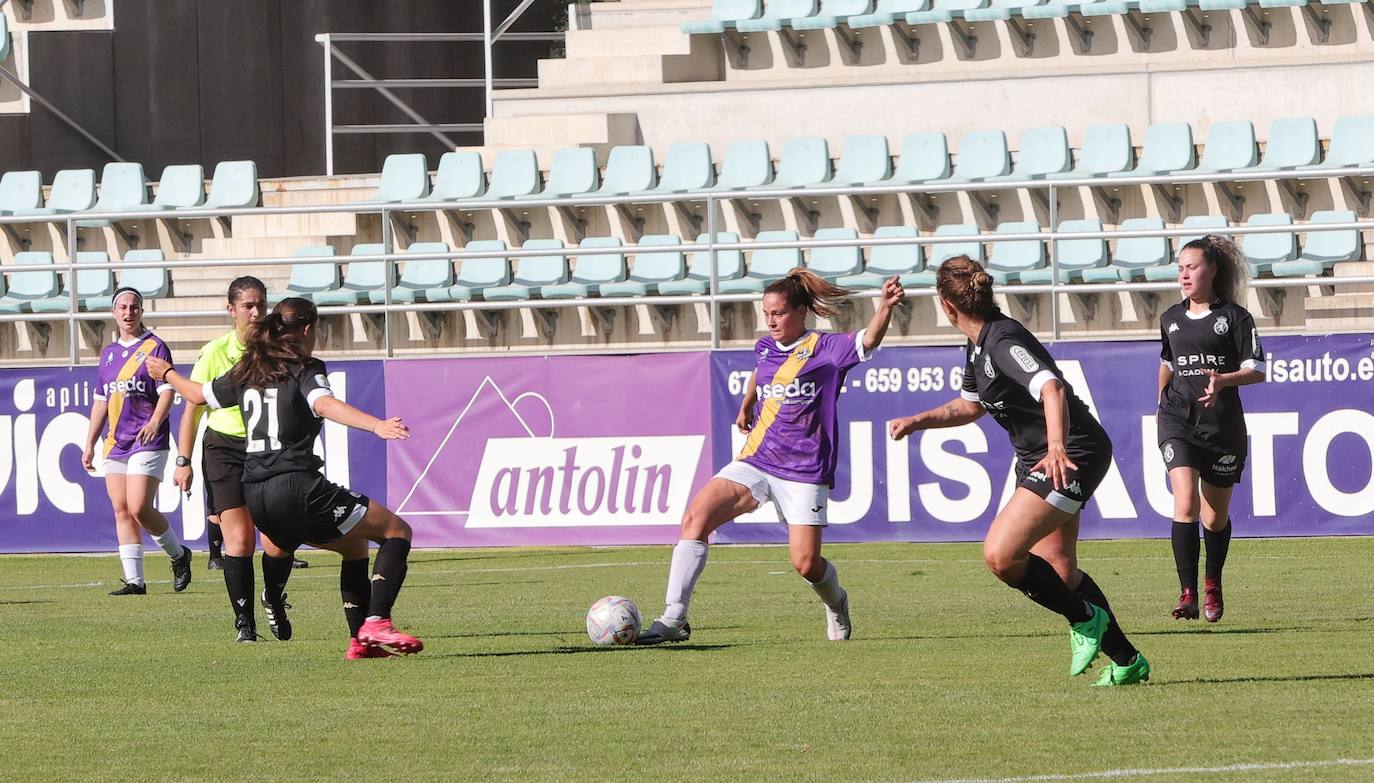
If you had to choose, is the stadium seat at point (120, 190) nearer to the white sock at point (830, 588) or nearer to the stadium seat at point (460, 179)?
the stadium seat at point (460, 179)

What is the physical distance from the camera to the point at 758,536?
17922 millimetres

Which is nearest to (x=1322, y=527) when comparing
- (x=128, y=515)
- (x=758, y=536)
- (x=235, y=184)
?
(x=758, y=536)

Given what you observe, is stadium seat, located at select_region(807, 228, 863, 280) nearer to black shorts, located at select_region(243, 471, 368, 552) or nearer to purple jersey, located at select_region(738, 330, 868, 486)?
purple jersey, located at select_region(738, 330, 868, 486)

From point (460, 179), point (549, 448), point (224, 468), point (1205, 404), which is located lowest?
point (549, 448)

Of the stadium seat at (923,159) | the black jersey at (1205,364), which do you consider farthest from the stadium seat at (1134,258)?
the black jersey at (1205,364)

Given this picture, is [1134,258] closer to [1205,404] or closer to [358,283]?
[358,283]

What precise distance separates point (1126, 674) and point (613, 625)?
118 inches

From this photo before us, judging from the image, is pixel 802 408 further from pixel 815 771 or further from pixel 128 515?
pixel 128 515

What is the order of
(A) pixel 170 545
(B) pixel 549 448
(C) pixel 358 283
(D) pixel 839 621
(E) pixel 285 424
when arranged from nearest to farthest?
(E) pixel 285 424 < (D) pixel 839 621 < (A) pixel 170 545 < (B) pixel 549 448 < (C) pixel 358 283

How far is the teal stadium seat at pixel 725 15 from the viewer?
78.3 ft

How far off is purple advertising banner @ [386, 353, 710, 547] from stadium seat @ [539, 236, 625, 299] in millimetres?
2794

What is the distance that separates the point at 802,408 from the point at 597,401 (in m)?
7.67

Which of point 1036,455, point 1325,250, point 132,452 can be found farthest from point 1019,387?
point 1325,250

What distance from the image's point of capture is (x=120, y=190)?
2416 cm
